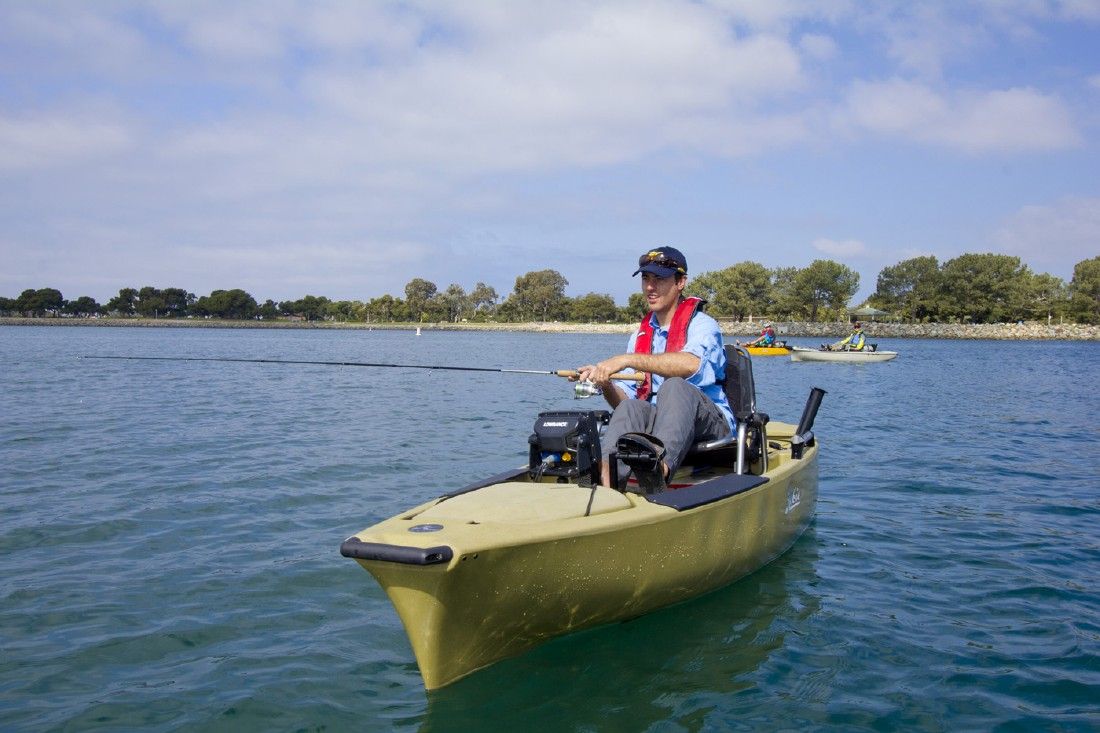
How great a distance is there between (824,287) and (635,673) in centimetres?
12155

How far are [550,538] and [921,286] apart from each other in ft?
396

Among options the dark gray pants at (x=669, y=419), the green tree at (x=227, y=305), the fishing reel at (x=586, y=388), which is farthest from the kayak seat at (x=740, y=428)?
the green tree at (x=227, y=305)

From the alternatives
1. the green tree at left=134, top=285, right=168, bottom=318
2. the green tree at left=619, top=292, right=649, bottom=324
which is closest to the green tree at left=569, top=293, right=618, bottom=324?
the green tree at left=619, top=292, right=649, bottom=324

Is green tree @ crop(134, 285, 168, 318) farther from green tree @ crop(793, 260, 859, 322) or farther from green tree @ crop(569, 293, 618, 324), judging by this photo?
green tree @ crop(793, 260, 859, 322)

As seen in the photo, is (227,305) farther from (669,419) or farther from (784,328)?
(669,419)

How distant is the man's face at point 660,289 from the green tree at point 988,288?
368 ft

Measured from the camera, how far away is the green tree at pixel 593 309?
150 meters

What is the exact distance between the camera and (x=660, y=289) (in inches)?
236

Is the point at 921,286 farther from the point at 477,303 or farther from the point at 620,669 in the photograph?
the point at 620,669

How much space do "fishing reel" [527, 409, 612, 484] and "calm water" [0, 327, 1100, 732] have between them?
97 cm

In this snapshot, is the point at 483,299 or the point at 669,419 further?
the point at 483,299

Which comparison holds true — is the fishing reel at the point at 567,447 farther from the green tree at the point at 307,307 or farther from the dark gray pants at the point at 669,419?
the green tree at the point at 307,307

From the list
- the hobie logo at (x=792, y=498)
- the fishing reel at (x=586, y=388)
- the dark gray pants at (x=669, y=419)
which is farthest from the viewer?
the hobie logo at (x=792, y=498)

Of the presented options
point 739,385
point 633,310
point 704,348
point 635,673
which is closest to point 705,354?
point 704,348
